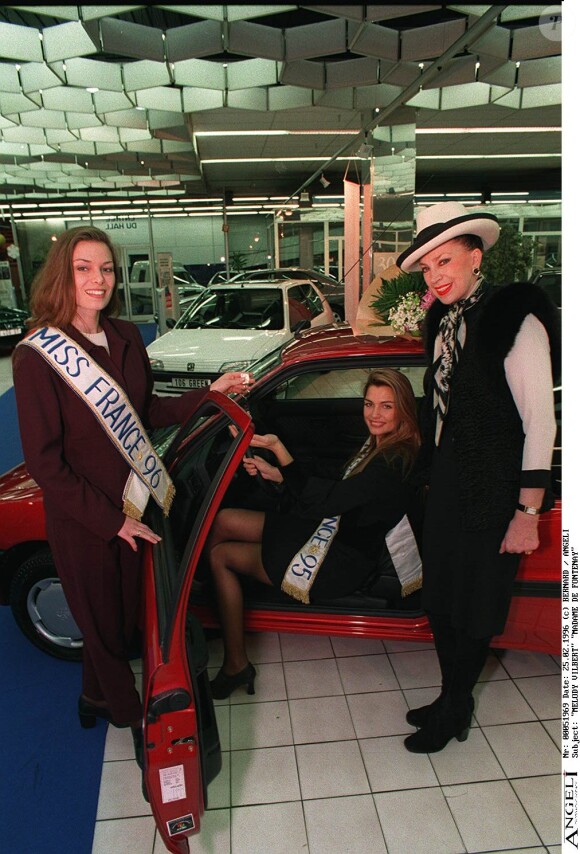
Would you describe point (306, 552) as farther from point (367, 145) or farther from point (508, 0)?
point (367, 145)

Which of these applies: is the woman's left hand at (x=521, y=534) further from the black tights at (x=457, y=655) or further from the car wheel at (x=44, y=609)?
the car wheel at (x=44, y=609)

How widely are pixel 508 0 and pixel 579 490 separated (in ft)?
11.5

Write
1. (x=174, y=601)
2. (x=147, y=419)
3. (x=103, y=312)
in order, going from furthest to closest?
(x=147, y=419) < (x=103, y=312) < (x=174, y=601)

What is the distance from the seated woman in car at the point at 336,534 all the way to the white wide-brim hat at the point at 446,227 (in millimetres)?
633

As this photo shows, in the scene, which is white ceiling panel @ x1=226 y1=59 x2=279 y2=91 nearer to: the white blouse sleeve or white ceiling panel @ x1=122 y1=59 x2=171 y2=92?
white ceiling panel @ x1=122 y1=59 x2=171 y2=92

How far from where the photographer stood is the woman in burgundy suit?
1.61 meters

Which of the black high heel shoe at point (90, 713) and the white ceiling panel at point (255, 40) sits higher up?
the white ceiling panel at point (255, 40)

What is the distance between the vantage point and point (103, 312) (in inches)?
72.8

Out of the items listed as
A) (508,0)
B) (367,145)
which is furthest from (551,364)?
(367,145)

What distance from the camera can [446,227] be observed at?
1546mm

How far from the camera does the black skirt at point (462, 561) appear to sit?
1670mm

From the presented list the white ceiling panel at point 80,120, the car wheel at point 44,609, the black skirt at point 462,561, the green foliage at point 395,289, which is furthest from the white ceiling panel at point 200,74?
the black skirt at point 462,561

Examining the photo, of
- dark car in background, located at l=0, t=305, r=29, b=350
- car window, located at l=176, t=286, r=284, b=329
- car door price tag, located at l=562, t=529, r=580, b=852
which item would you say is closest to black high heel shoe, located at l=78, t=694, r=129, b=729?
car door price tag, located at l=562, t=529, r=580, b=852

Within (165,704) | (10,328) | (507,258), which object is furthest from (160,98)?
(165,704)
